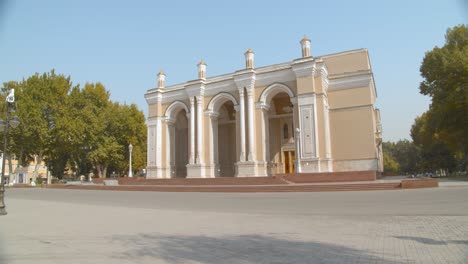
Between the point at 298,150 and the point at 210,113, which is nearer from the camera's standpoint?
the point at 298,150

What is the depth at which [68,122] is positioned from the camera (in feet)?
122

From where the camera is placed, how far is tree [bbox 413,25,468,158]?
24422 millimetres

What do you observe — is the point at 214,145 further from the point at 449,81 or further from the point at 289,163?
the point at 449,81

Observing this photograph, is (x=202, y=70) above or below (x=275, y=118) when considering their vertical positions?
above

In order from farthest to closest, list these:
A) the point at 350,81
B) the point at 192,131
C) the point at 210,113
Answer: the point at 192,131, the point at 210,113, the point at 350,81

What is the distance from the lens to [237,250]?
5.90 metres

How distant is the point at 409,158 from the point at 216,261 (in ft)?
272

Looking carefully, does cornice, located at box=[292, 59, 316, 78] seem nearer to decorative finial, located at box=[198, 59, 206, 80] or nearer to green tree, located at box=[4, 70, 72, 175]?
decorative finial, located at box=[198, 59, 206, 80]

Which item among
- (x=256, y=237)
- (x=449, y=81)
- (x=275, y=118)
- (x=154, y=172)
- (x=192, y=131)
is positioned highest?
(x=449, y=81)

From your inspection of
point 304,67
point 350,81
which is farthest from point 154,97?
point 350,81

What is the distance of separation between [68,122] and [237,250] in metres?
36.3

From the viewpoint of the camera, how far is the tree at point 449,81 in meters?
24.4

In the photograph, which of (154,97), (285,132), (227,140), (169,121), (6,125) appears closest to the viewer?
(6,125)

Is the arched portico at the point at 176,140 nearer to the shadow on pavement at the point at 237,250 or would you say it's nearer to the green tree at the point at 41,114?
the green tree at the point at 41,114
